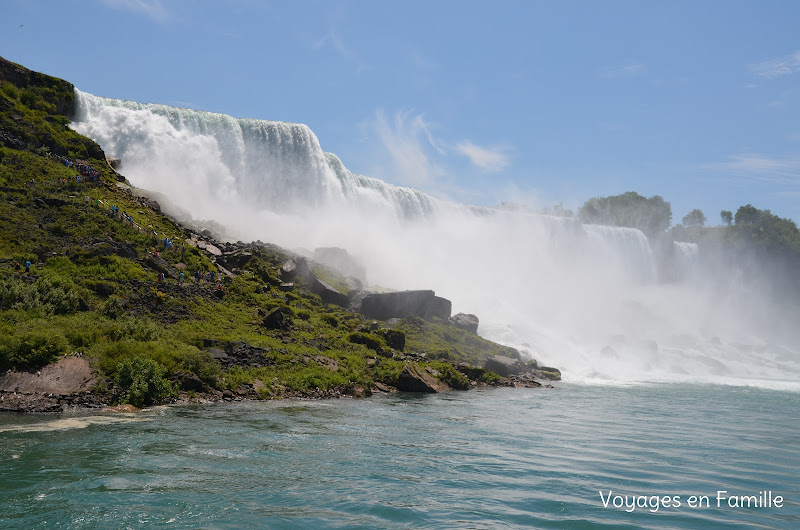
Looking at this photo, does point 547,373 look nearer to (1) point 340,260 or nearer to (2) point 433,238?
(1) point 340,260

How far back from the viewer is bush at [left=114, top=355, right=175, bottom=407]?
22938mm

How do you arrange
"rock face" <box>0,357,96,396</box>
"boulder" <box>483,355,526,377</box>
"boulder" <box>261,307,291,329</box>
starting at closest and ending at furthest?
1. "rock face" <box>0,357,96,396</box>
2. "boulder" <box>261,307,291,329</box>
3. "boulder" <box>483,355,526,377</box>

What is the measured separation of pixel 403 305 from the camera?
179 feet

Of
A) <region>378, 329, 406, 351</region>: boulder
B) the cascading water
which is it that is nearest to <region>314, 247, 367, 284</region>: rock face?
the cascading water

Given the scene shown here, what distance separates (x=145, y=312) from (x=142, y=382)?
9.61 meters

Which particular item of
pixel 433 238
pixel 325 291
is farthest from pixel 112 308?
Result: pixel 433 238

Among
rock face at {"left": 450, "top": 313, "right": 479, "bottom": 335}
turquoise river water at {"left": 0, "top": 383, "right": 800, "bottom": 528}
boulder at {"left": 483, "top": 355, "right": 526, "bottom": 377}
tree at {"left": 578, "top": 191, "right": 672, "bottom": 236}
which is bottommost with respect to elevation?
turquoise river water at {"left": 0, "top": 383, "right": 800, "bottom": 528}

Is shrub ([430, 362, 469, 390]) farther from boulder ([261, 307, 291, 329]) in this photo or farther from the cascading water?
the cascading water

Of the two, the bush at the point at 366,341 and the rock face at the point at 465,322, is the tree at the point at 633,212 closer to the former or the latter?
the rock face at the point at 465,322

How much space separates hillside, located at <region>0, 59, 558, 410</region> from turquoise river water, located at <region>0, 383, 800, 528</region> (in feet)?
10.2

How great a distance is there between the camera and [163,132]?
65.4 m

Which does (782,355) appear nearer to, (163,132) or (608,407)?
(608,407)

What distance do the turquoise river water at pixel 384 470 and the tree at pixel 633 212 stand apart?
5903 inches

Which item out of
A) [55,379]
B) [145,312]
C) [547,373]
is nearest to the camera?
[55,379]
